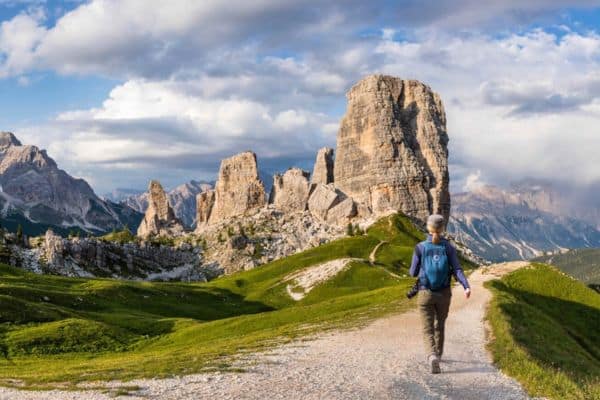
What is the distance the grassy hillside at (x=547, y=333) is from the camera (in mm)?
23672

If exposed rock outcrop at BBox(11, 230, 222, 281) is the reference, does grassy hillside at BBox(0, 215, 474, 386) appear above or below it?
below

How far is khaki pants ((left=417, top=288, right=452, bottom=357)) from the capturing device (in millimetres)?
22766

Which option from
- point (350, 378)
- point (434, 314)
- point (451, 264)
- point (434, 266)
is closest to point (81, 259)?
point (350, 378)

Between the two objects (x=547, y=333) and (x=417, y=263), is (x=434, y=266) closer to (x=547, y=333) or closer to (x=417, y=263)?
(x=417, y=263)

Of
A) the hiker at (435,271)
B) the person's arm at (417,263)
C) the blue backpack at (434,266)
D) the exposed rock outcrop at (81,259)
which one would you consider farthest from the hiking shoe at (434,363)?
the exposed rock outcrop at (81,259)

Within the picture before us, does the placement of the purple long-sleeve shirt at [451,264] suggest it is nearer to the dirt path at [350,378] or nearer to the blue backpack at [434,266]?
the blue backpack at [434,266]

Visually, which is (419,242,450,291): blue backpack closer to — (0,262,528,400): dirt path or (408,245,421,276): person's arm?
Result: (408,245,421,276): person's arm

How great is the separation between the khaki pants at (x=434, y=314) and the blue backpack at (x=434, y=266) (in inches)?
13.6

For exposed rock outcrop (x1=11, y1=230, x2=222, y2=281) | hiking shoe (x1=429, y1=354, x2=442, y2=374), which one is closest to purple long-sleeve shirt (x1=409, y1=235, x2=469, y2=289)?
hiking shoe (x1=429, y1=354, x2=442, y2=374)

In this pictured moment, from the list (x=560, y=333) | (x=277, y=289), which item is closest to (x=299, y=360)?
(x=560, y=333)

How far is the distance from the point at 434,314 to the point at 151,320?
5995 centimetres

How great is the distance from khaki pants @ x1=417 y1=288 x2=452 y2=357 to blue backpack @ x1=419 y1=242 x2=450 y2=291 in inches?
13.6

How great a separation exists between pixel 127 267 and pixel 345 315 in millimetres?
156562

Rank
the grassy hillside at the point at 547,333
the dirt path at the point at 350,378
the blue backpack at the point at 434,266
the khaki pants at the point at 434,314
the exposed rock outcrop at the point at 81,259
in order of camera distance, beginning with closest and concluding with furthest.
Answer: the dirt path at the point at 350,378 → the blue backpack at the point at 434,266 → the khaki pants at the point at 434,314 → the grassy hillside at the point at 547,333 → the exposed rock outcrop at the point at 81,259
